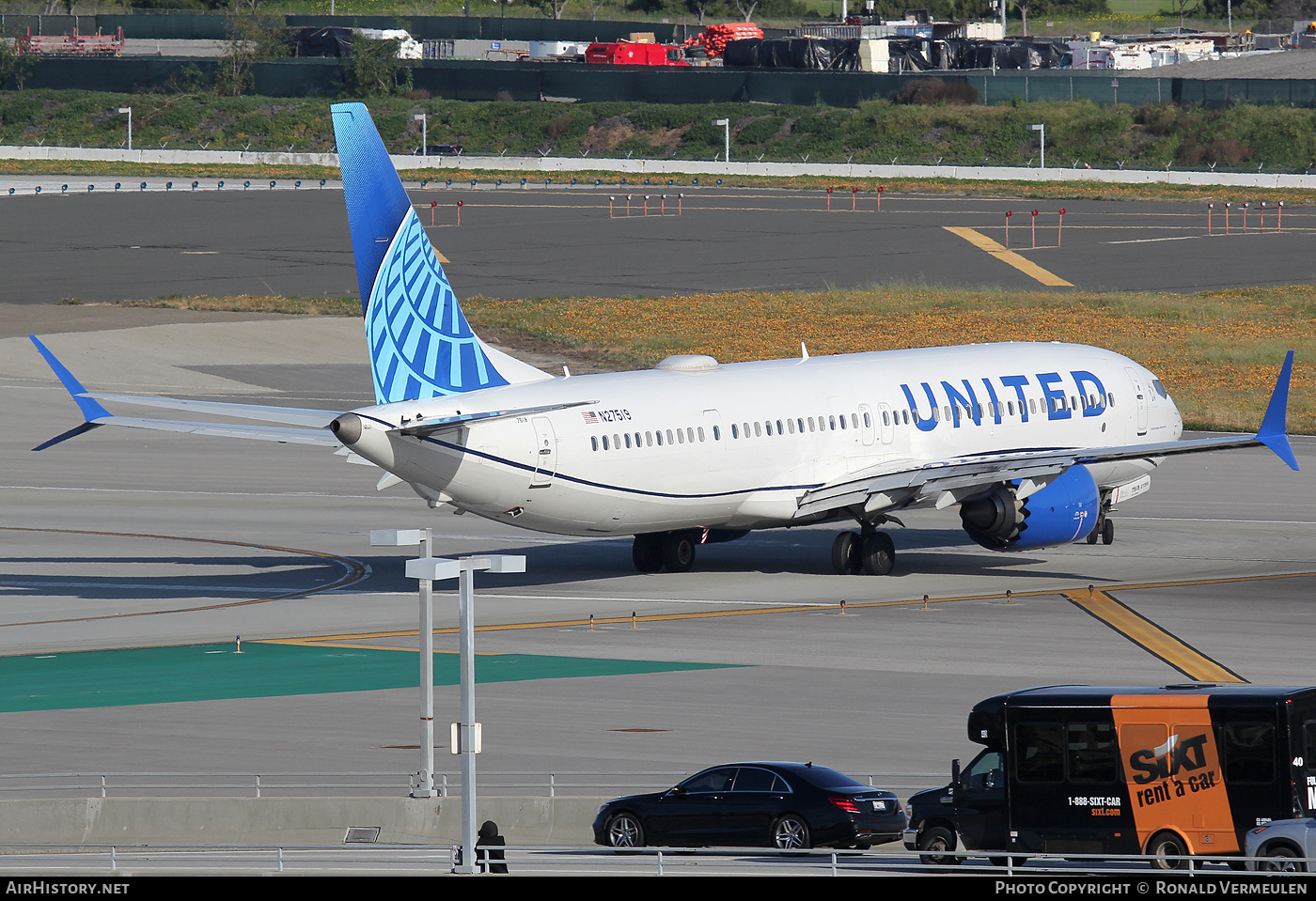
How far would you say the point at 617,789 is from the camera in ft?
92.2

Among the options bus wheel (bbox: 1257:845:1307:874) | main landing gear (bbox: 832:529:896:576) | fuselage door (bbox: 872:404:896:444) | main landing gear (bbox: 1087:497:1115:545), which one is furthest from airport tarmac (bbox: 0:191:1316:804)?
bus wheel (bbox: 1257:845:1307:874)

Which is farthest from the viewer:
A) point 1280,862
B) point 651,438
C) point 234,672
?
point 651,438

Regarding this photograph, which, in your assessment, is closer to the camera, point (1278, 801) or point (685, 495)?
point (1278, 801)

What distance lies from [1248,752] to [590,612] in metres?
23.1

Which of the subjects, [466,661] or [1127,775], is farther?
[1127,775]

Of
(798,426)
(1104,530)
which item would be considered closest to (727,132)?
(1104,530)

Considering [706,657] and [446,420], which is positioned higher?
[446,420]

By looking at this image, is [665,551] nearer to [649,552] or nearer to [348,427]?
[649,552]

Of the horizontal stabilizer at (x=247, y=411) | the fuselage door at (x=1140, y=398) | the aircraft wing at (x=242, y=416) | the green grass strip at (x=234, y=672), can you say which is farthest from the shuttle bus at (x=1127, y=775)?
the fuselage door at (x=1140, y=398)

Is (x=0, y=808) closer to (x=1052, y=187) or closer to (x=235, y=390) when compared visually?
(x=235, y=390)

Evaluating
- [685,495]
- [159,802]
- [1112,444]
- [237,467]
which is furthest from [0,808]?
[237,467]

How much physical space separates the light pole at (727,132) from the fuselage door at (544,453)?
13645cm

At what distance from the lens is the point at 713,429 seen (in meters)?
46.0

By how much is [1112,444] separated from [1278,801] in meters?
32.3
